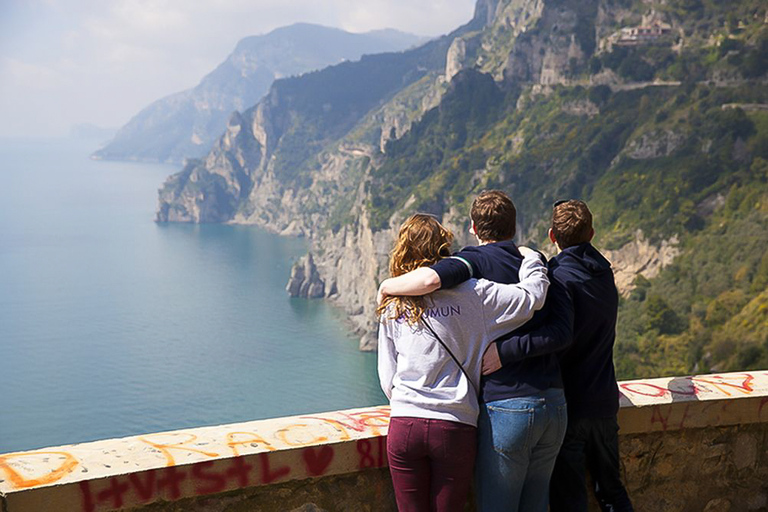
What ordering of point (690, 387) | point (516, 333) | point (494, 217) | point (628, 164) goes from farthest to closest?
point (628, 164), point (690, 387), point (494, 217), point (516, 333)

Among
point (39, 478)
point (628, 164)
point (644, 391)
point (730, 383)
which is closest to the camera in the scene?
point (39, 478)

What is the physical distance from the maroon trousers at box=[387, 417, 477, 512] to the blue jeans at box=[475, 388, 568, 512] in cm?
8

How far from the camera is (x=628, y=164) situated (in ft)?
251

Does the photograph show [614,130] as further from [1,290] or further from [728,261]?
[1,290]

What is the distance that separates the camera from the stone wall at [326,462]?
3176mm

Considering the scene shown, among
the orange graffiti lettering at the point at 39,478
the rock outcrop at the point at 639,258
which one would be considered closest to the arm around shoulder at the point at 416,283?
the orange graffiti lettering at the point at 39,478

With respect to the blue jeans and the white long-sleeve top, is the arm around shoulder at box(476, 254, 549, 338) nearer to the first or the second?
the white long-sleeve top

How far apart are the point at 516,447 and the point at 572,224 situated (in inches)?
43.5

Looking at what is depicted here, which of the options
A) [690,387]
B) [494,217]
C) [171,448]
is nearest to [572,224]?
[494,217]

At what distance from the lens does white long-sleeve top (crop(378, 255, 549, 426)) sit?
128 inches

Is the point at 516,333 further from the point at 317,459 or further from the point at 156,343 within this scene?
the point at 156,343

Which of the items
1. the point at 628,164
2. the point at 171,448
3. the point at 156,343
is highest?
the point at 628,164

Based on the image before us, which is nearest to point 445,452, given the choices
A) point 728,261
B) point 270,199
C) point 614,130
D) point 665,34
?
point 728,261

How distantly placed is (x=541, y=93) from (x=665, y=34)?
1981 centimetres
